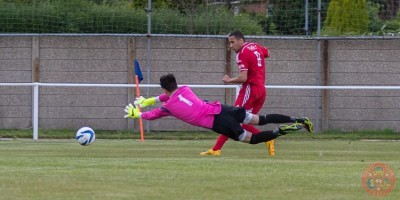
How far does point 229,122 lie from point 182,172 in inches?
101

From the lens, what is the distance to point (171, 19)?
2336 cm

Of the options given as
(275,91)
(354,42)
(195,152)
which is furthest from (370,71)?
(195,152)

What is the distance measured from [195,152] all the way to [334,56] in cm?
856

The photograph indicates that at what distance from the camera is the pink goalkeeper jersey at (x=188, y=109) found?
43.1 feet

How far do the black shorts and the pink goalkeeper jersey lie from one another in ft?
0.26

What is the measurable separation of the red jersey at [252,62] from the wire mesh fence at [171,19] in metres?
8.28

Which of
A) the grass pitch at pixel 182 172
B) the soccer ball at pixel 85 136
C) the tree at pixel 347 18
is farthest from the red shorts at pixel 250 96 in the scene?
the tree at pixel 347 18

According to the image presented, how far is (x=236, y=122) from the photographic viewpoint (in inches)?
528

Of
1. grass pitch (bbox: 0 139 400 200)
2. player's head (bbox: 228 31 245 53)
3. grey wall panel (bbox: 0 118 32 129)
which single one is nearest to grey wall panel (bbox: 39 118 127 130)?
grey wall panel (bbox: 0 118 32 129)

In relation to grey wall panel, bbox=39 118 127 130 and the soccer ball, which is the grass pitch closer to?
the soccer ball

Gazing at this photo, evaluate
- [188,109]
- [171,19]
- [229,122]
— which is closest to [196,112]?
[188,109]

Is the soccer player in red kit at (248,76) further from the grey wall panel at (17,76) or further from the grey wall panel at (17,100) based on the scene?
the grey wall panel at (17,76)

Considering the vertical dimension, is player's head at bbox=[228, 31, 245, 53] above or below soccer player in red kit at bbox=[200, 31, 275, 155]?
above

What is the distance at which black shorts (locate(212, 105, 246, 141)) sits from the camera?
13.3m
